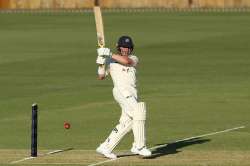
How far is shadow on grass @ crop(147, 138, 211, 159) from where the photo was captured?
16987 mm

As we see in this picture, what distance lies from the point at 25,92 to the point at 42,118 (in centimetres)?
521

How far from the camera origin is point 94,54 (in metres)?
39.4

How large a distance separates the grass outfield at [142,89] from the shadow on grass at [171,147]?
19 millimetres

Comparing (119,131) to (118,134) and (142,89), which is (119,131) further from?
(142,89)

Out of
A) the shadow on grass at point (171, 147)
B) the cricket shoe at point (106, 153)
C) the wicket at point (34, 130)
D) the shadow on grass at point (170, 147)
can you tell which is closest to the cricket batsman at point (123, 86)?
the cricket shoe at point (106, 153)

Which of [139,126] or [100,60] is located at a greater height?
[100,60]

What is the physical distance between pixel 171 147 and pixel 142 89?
10.1m

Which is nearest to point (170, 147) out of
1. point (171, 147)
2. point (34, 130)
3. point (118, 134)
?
point (171, 147)

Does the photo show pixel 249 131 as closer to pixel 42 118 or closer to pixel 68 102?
pixel 42 118

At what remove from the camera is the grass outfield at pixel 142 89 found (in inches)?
703

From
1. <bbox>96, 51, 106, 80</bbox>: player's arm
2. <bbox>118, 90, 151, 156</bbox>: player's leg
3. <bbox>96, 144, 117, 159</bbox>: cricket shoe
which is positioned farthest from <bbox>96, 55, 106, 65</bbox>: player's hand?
<bbox>96, 144, 117, 159</bbox>: cricket shoe

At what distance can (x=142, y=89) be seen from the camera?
2791 cm

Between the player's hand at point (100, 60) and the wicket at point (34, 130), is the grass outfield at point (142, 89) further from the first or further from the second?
the player's hand at point (100, 60)

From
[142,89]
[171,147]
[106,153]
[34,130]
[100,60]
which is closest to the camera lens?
[100,60]
